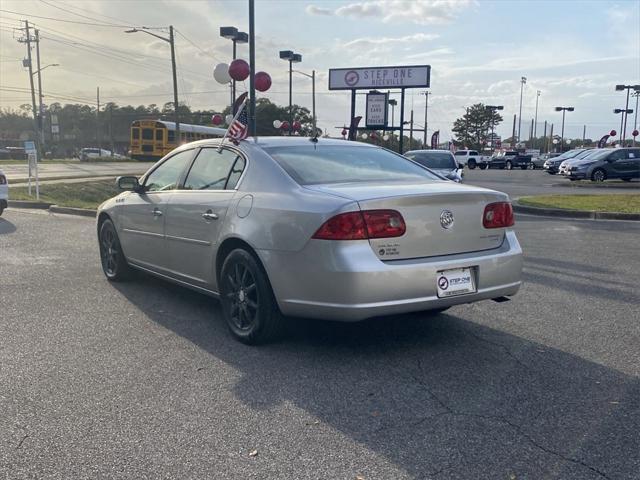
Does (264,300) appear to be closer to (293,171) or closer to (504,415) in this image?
(293,171)

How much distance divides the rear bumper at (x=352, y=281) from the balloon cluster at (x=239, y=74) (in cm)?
1042

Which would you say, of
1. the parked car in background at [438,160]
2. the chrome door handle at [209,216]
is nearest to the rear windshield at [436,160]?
the parked car in background at [438,160]

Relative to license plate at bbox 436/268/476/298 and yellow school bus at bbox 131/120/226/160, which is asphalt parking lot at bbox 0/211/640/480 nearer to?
license plate at bbox 436/268/476/298

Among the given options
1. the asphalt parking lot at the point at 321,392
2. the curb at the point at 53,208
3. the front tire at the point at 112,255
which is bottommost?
the curb at the point at 53,208

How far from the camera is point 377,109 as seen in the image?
27.6 meters

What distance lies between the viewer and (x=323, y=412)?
11.5 ft

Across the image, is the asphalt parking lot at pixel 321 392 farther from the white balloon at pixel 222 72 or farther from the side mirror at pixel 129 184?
the white balloon at pixel 222 72

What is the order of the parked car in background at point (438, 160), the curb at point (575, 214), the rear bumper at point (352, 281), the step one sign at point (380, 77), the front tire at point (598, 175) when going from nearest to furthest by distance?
the rear bumper at point (352, 281) → the curb at point (575, 214) → the parked car in background at point (438, 160) → the step one sign at point (380, 77) → the front tire at point (598, 175)

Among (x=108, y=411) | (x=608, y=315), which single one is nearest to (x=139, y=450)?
(x=108, y=411)

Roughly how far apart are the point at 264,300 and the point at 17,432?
70.5 inches

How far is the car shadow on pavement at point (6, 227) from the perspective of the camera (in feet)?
36.6

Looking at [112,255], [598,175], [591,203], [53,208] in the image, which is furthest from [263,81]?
[598,175]

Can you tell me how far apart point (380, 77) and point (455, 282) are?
24.3 m

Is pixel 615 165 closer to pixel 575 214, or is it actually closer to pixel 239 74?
pixel 575 214
